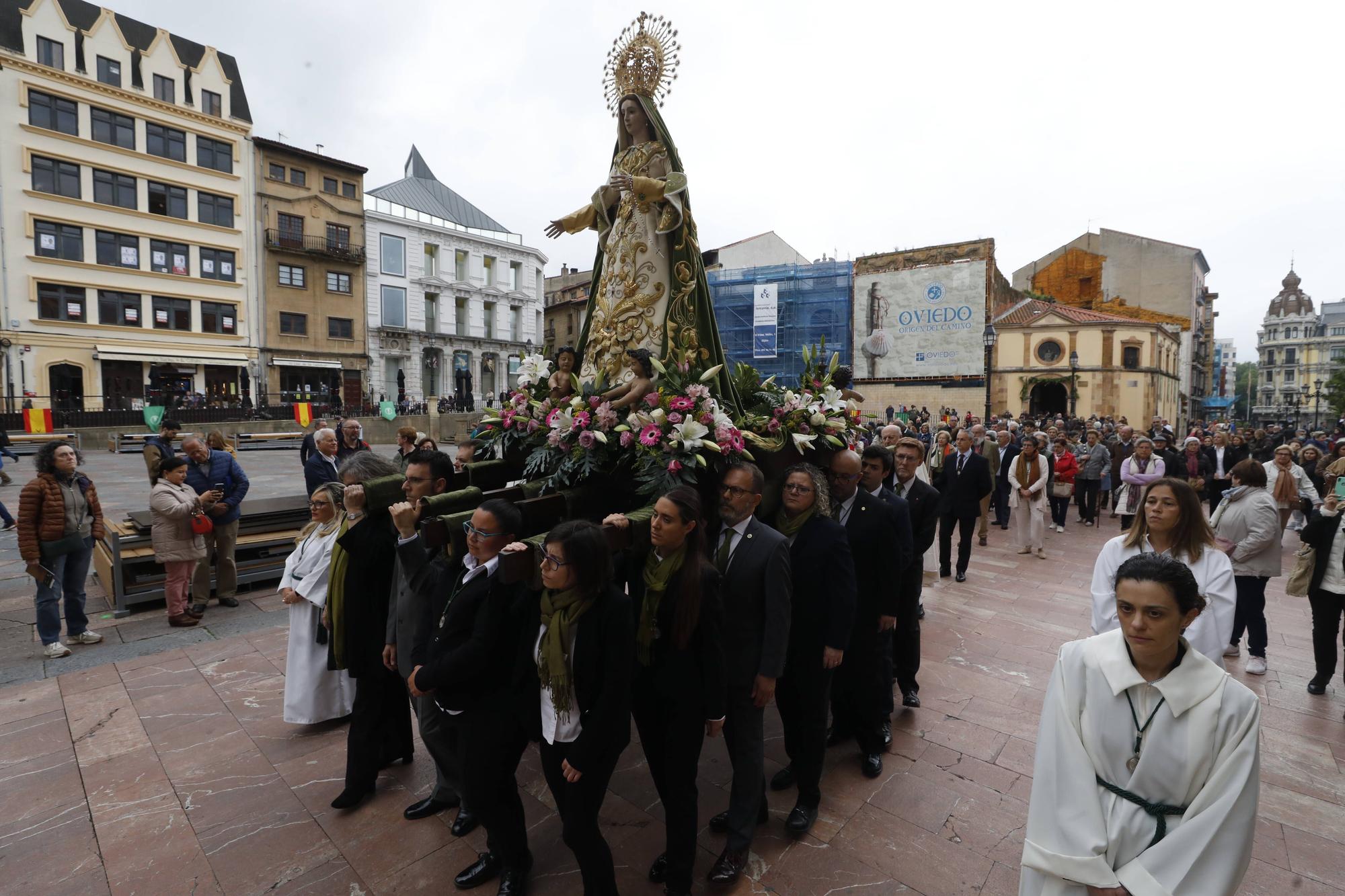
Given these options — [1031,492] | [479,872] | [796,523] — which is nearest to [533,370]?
[796,523]

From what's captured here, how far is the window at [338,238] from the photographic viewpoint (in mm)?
34562

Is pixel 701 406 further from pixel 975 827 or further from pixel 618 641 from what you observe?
pixel 975 827

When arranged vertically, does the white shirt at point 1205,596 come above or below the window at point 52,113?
below

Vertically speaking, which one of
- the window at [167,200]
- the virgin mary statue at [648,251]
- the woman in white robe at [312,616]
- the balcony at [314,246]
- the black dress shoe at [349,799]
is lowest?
the black dress shoe at [349,799]

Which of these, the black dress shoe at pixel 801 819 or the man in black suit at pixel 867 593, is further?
the man in black suit at pixel 867 593

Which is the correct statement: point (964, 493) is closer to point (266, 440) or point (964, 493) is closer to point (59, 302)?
point (266, 440)

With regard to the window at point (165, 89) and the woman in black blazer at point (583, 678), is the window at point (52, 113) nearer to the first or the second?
the window at point (165, 89)

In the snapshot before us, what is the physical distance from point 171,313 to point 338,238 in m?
8.83

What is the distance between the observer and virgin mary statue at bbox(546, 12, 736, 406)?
14.2 feet

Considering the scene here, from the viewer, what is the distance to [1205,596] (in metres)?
3.11

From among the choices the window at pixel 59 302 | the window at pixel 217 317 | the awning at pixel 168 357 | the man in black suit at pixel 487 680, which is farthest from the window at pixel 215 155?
the man in black suit at pixel 487 680

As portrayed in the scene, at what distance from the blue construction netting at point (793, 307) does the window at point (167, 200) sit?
24760 millimetres

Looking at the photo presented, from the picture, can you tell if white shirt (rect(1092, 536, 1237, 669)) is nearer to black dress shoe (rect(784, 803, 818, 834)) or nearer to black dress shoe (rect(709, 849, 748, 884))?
black dress shoe (rect(784, 803, 818, 834))

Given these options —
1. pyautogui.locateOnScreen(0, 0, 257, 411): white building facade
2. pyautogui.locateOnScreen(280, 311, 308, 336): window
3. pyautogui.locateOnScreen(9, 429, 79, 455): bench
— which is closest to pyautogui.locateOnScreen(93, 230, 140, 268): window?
pyautogui.locateOnScreen(0, 0, 257, 411): white building facade
